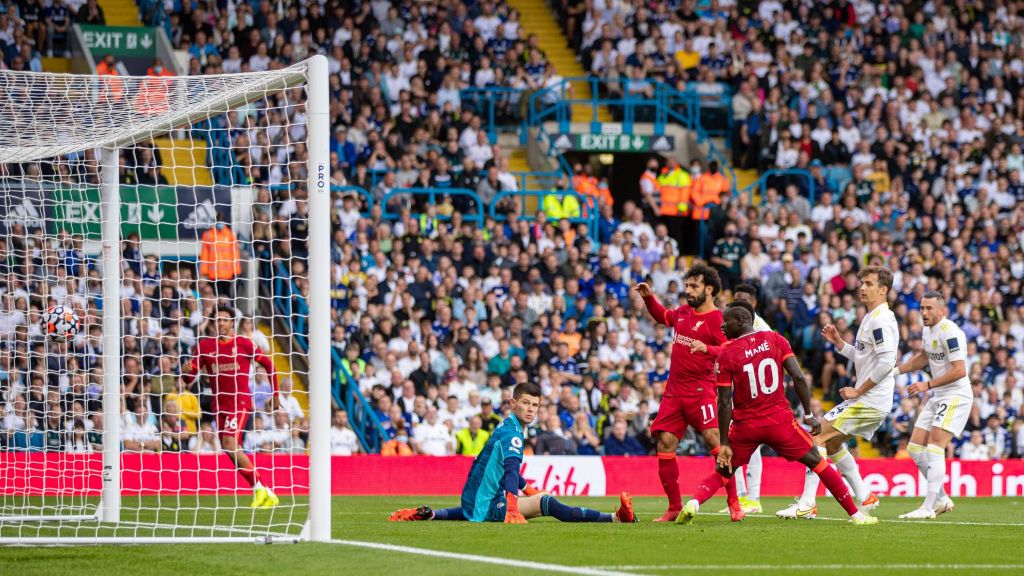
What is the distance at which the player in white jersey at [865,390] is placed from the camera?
42.8 ft

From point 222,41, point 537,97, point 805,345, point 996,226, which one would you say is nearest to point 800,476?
point 805,345

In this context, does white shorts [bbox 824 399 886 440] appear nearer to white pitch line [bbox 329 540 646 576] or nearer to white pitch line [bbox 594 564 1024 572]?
white pitch line [bbox 594 564 1024 572]

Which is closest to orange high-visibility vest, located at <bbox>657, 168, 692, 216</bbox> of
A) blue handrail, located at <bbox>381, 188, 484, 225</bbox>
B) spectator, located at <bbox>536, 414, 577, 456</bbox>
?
blue handrail, located at <bbox>381, 188, 484, 225</bbox>

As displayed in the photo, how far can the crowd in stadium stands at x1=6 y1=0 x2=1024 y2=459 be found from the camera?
71.3ft

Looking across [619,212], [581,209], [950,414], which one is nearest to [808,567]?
[950,414]

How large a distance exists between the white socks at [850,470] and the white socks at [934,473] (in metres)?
0.93

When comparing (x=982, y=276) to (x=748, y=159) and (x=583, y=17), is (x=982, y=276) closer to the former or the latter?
(x=748, y=159)

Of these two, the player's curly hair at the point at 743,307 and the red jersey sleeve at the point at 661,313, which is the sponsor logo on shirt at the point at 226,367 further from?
the player's curly hair at the point at 743,307

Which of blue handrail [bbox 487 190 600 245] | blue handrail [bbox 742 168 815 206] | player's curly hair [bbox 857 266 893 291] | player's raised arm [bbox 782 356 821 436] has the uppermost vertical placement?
blue handrail [bbox 742 168 815 206]

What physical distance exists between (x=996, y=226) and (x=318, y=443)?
19.4 metres

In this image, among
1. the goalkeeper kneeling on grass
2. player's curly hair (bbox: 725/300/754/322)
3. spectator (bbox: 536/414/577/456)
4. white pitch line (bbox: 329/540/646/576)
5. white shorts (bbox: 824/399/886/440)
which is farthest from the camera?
spectator (bbox: 536/414/577/456)

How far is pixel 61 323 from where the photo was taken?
13.5 meters

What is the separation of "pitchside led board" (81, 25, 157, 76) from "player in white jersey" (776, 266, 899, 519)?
1573cm

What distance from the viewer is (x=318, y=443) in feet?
32.9
